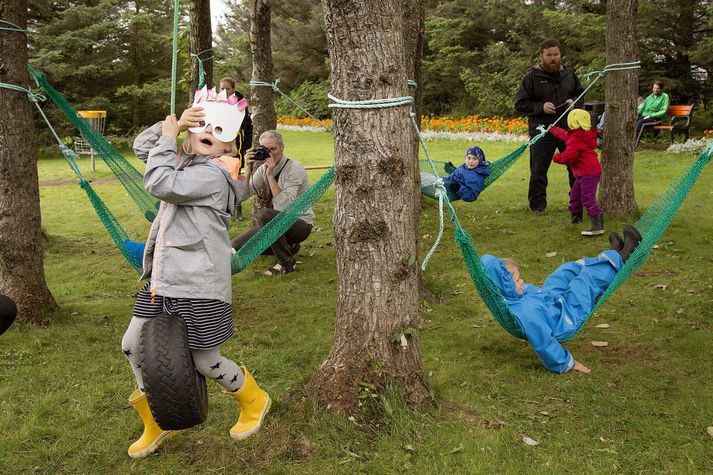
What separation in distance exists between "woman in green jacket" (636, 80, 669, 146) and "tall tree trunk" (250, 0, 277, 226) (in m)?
7.16

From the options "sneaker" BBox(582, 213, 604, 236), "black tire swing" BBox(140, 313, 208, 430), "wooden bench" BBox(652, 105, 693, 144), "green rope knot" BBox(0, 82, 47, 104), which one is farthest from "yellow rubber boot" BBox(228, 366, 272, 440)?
"wooden bench" BBox(652, 105, 693, 144)

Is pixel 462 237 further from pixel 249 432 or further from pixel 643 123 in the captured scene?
pixel 643 123

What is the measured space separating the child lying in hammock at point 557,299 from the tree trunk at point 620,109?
2199 mm

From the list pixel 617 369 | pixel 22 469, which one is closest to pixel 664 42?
pixel 617 369

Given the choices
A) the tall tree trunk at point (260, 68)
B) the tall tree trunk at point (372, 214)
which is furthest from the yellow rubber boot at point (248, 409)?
the tall tree trunk at point (260, 68)

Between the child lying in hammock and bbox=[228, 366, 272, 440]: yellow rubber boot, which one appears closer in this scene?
bbox=[228, 366, 272, 440]: yellow rubber boot

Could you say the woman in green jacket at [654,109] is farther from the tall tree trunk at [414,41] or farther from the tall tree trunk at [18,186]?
the tall tree trunk at [18,186]

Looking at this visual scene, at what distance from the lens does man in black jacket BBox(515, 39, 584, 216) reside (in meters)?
6.07

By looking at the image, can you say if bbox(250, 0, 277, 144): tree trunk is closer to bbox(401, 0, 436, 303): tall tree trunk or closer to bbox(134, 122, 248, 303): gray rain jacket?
bbox(401, 0, 436, 303): tall tree trunk

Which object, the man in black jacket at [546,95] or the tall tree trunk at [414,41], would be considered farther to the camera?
the man in black jacket at [546,95]

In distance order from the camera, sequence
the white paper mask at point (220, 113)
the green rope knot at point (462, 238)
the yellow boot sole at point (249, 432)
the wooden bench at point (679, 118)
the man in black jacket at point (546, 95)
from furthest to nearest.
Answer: the wooden bench at point (679, 118) < the man in black jacket at point (546, 95) < the green rope knot at point (462, 238) < the yellow boot sole at point (249, 432) < the white paper mask at point (220, 113)

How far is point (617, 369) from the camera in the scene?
Answer: 3.23m

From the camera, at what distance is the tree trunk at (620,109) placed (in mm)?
5578

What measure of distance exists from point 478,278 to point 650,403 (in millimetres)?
882
